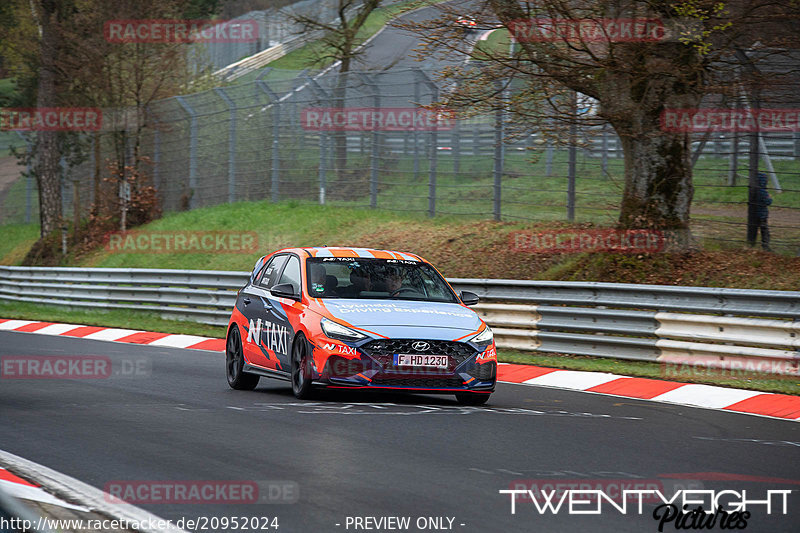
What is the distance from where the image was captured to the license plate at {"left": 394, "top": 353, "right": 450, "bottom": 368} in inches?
400

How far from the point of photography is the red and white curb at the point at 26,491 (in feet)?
19.6

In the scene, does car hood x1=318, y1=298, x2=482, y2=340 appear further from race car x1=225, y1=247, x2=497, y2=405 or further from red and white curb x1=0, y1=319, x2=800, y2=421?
red and white curb x1=0, y1=319, x2=800, y2=421

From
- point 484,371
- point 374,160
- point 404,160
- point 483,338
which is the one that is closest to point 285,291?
point 483,338

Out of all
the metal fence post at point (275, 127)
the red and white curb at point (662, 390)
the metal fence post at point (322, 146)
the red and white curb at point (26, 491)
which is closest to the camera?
the red and white curb at point (26, 491)

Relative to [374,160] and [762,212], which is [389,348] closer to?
[762,212]

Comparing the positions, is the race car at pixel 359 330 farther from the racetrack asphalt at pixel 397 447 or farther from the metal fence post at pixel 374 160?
the metal fence post at pixel 374 160

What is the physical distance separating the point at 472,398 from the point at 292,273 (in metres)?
2.45

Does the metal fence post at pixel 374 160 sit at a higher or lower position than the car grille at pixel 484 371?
higher

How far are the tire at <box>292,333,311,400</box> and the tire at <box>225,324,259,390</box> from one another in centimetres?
139

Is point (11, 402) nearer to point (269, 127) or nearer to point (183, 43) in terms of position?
point (269, 127)

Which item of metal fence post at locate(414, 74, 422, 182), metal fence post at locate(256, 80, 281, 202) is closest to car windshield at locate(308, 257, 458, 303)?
metal fence post at locate(414, 74, 422, 182)

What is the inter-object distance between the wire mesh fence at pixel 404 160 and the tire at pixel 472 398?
7247 mm

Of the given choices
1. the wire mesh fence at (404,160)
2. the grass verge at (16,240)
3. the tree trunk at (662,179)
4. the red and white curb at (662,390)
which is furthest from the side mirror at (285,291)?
the grass verge at (16,240)

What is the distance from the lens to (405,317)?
34.6 feet
